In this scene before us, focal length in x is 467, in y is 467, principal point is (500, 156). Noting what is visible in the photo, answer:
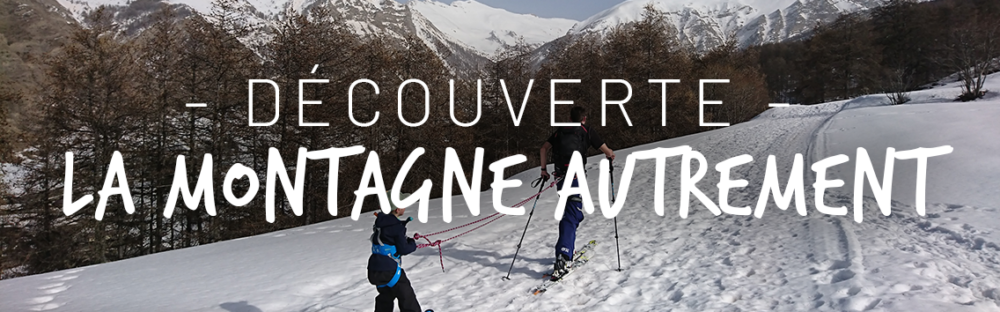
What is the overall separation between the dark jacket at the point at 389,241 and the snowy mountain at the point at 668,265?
4.85 feet

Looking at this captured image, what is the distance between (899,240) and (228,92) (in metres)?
23.0

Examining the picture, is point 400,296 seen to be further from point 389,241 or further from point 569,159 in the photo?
point 569,159

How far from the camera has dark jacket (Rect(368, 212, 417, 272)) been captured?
4.60 metres

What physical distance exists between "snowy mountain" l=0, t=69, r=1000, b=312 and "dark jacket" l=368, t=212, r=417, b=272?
1479mm

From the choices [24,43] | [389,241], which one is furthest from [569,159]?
[24,43]

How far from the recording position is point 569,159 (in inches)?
257

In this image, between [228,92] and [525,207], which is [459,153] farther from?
[525,207]

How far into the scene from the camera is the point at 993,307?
4.25 metres

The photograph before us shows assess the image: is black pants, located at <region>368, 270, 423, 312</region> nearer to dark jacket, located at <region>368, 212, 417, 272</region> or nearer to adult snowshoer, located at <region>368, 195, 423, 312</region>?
adult snowshoer, located at <region>368, 195, 423, 312</region>

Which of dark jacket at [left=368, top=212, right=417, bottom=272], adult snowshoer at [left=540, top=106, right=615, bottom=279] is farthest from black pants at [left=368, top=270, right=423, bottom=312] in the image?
adult snowshoer at [left=540, top=106, right=615, bottom=279]

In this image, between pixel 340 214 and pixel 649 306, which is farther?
pixel 340 214

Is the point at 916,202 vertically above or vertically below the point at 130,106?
below

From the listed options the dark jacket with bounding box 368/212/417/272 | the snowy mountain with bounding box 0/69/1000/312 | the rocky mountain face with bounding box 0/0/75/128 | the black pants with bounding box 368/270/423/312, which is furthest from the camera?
the rocky mountain face with bounding box 0/0/75/128

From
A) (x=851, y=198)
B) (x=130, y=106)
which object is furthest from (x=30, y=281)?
(x=851, y=198)
